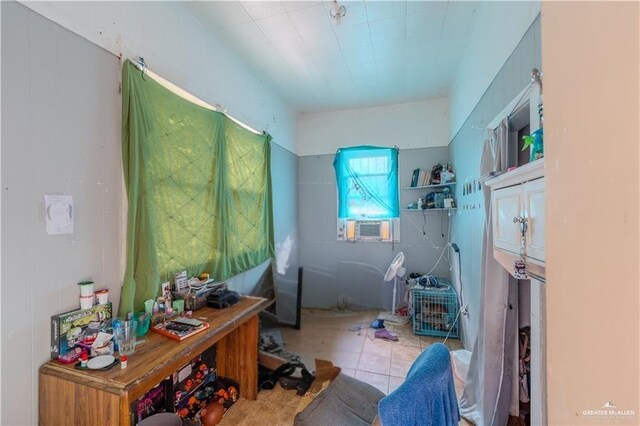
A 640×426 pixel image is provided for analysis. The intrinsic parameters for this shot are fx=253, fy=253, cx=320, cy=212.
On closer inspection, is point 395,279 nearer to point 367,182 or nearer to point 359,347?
point 359,347

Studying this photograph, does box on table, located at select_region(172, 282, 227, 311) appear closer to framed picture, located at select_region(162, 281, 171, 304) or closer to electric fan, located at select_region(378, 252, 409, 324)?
framed picture, located at select_region(162, 281, 171, 304)

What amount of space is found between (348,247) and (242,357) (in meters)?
2.41

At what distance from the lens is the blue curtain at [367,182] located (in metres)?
3.93

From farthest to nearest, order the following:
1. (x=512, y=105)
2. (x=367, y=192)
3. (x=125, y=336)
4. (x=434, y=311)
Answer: (x=367, y=192)
(x=434, y=311)
(x=512, y=105)
(x=125, y=336)

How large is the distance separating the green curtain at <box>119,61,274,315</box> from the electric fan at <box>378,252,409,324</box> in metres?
1.78

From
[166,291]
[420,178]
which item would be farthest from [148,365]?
[420,178]

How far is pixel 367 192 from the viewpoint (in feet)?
13.2

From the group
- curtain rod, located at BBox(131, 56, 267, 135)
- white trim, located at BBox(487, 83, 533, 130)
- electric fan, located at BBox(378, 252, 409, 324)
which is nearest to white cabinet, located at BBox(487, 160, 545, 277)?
white trim, located at BBox(487, 83, 533, 130)

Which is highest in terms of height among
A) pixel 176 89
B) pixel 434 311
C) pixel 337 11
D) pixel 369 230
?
pixel 337 11

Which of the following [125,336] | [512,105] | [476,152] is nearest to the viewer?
[125,336]

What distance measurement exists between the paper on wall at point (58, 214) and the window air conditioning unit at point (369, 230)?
3.31 meters

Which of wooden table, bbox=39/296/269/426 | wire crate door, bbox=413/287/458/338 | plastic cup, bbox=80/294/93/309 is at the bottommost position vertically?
wire crate door, bbox=413/287/458/338

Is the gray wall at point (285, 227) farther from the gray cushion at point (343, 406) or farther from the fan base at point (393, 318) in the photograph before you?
the gray cushion at point (343, 406)

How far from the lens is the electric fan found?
3.44 m
